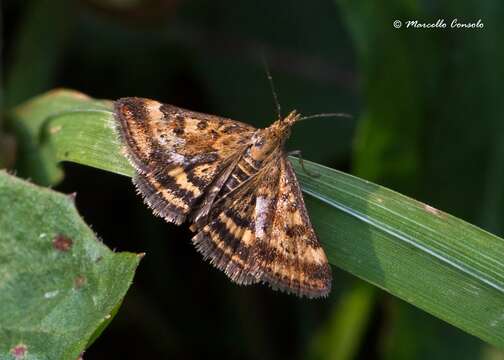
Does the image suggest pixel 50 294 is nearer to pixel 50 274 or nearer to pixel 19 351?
pixel 50 274

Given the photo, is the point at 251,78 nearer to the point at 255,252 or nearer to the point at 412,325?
the point at 412,325

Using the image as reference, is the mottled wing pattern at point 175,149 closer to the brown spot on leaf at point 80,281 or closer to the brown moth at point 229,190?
the brown moth at point 229,190

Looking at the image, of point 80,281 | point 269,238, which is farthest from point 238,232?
point 80,281

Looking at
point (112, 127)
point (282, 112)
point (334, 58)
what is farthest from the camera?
point (334, 58)

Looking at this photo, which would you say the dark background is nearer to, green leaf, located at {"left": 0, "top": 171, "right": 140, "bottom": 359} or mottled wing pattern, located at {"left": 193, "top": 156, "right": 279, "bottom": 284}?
mottled wing pattern, located at {"left": 193, "top": 156, "right": 279, "bottom": 284}

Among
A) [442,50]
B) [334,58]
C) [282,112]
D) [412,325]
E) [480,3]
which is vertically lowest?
[412,325]

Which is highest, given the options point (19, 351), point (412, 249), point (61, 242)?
point (412, 249)

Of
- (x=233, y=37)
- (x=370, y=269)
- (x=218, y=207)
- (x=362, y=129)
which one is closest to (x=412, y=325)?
(x=362, y=129)
